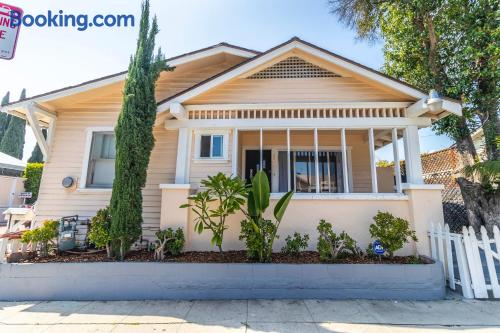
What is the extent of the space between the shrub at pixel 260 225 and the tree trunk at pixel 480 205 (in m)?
5.80

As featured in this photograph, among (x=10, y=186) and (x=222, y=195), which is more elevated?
(x=10, y=186)

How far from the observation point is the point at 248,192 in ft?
17.3

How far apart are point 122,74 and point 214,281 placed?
5.98 m

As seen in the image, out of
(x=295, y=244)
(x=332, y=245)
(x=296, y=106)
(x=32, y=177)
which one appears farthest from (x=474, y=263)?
(x=32, y=177)

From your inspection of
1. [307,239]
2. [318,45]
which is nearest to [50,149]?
[307,239]

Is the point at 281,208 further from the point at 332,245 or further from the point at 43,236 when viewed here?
the point at 43,236

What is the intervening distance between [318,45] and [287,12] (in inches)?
136

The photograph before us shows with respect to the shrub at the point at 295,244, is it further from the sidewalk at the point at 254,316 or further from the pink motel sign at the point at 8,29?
the pink motel sign at the point at 8,29

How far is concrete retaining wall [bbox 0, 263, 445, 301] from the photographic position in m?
4.55

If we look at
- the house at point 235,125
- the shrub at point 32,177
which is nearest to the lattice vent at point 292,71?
the house at point 235,125

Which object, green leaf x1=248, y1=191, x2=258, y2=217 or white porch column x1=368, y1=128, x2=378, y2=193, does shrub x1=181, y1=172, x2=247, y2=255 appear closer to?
green leaf x1=248, y1=191, x2=258, y2=217

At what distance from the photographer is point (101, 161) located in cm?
708

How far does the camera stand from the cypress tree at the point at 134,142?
516 centimetres

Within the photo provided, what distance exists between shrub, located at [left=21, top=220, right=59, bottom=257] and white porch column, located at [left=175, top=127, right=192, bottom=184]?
2909 millimetres
